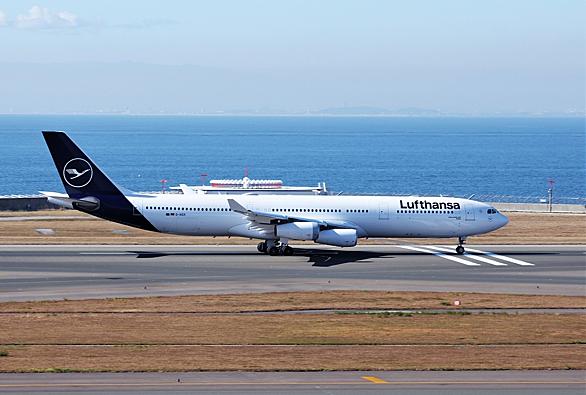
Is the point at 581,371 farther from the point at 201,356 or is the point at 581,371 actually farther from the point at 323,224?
the point at 323,224

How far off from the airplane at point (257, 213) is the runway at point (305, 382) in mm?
33764

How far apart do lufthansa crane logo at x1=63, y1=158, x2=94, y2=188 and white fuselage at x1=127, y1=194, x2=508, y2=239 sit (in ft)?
8.71

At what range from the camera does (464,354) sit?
3047 centimetres

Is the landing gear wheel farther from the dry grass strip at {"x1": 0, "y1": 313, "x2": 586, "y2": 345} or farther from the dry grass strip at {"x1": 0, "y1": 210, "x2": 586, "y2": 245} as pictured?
the dry grass strip at {"x1": 0, "y1": 313, "x2": 586, "y2": 345}

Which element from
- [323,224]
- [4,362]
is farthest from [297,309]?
[323,224]

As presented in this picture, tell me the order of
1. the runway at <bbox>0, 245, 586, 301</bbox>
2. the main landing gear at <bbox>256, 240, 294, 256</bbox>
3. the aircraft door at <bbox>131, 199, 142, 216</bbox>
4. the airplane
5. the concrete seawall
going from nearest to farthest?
the runway at <bbox>0, 245, 586, 301</bbox>
the airplane
the aircraft door at <bbox>131, 199, 142, 216</bbox>
the main landing gear at <bbox>256, 240, 294, 256</bbox>
the concrete seawall

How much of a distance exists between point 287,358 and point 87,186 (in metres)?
34.0

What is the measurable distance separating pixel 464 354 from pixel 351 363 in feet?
13.0

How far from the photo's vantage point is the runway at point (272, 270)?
47.6 meters

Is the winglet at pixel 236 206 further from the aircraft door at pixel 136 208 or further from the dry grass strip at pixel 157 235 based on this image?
the dry grass strip at pixel 157 235

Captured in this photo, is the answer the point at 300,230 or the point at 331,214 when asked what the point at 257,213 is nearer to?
the point at 300,230

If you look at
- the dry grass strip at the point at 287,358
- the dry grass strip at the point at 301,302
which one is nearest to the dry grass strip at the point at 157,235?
the dry grass strip at the point at 301,302

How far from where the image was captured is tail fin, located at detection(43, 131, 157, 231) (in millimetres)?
60562

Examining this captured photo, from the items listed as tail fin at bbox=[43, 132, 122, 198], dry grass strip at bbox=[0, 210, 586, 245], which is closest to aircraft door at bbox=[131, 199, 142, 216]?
tail fin at bbox=[43, 132, 122, 198]
